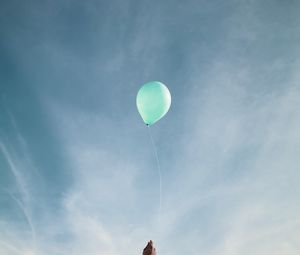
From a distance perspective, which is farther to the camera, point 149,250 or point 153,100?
point 153,100

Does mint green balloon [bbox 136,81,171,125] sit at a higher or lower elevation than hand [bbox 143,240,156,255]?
higher

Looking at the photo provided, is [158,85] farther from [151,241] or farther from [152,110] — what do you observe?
[151,241]

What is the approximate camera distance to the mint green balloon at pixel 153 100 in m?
13.1

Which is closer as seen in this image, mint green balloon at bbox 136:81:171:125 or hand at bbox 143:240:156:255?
hand at bbox 143:240:156:255

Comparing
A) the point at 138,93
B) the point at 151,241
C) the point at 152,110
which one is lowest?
the point at 151,241

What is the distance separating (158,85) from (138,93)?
4.23 feet

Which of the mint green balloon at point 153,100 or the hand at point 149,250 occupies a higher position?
the mint green balloon at point 153,100

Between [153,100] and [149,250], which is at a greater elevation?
[153,100]

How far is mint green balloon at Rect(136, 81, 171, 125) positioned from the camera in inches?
516

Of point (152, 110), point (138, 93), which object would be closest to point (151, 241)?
point (152, 110)

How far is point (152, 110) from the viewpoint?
43.8 ft

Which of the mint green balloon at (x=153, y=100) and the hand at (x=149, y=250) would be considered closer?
the hand at (x=149, y=250)

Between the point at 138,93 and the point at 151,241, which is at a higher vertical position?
the point at 138,93

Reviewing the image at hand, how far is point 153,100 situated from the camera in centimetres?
1316
